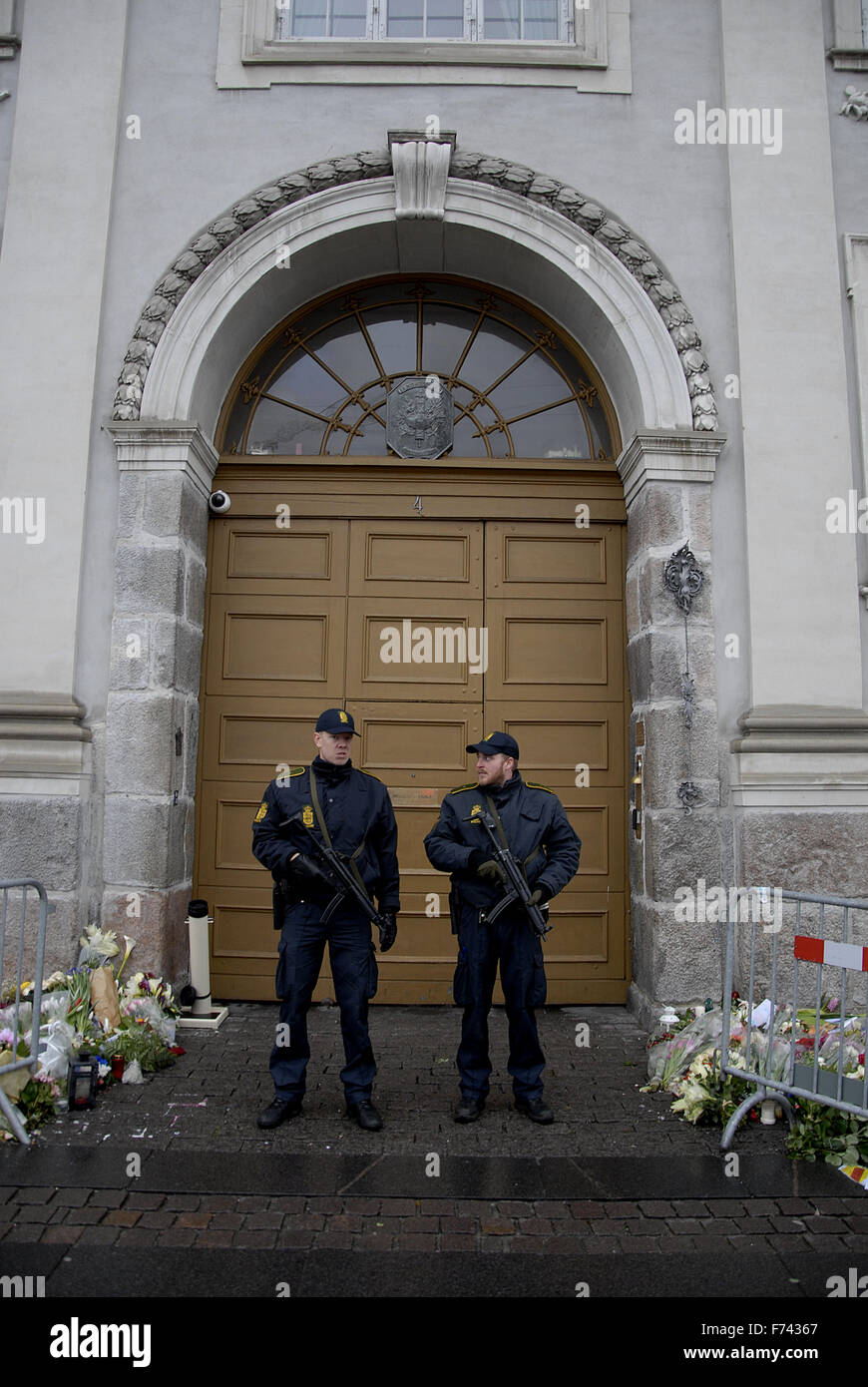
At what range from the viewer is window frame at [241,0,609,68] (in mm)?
6711

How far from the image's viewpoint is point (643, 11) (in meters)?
6.85

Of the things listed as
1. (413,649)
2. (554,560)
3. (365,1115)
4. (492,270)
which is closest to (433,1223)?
(365,1115)

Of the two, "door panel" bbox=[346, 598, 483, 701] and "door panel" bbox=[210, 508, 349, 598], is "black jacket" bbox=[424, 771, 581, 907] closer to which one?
"door panel" bbox=[346, 598, 483, 701]

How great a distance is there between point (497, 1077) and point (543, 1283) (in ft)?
6.78

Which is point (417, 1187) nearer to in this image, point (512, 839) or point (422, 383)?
point (512, 839)

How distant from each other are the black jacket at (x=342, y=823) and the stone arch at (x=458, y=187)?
3061 mm

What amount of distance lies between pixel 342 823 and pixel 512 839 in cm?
86

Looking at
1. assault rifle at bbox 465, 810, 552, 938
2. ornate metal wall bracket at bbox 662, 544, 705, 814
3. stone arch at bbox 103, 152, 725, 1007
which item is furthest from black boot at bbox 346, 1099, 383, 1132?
ornate metal wall bracket at bbox 662, 544, 705, 814

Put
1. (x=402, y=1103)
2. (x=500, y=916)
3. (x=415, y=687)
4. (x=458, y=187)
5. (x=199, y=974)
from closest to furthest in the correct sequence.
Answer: (x=500, y=916) < (x=402, y=1103) < (x=199, y=974) < (x=458, y=187) < (x=415, y=687)

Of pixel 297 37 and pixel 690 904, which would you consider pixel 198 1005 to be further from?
pixel 297 37

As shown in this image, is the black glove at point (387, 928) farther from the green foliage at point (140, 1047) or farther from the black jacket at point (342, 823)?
the green foliage at point (140, 1047)

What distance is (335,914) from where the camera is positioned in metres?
4.68

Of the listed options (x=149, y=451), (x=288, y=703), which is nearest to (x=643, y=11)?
(x=149, y=451)

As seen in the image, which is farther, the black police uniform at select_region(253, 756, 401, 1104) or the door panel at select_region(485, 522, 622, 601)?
the door panel at select_region(485, 522, 622, 601)
